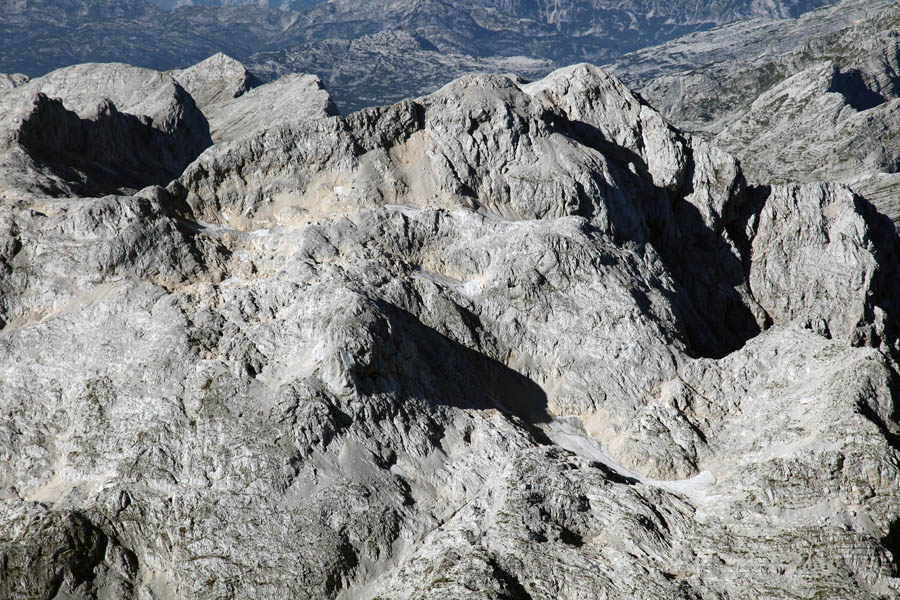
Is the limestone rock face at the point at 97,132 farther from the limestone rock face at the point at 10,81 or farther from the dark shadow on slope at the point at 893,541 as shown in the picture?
the dark shadow on slope at the point at 893,541

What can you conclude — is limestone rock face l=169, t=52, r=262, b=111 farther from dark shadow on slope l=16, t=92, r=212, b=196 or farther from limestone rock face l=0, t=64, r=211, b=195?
dark shadow on slope l=16, t=92, r=212, b=196

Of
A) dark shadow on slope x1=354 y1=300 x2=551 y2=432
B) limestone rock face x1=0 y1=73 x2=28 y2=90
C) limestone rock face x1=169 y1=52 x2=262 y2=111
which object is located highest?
limestone rock face x1=169 y1=52 x2=262 y2=111

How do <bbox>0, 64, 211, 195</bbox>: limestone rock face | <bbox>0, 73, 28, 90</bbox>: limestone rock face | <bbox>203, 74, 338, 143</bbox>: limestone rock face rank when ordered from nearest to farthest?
<bbox>0, 64, 211, 195</bbox>: limestone rock face
<bbox>203, 74, 338, 143</bbox>: limestone rock face
<bbox>0, 73, 28, 90</bbox>: limestone rock face

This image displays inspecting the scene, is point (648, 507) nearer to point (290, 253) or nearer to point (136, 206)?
point (290, 253)

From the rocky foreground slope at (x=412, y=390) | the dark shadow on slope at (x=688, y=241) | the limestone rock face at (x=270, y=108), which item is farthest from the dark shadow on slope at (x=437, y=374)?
the limestone rock face at (x=270, y=108)

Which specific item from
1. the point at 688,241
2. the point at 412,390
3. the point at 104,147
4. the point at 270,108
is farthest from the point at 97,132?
the point at 688,241

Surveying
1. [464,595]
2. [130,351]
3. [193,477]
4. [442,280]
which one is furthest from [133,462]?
[442,280]

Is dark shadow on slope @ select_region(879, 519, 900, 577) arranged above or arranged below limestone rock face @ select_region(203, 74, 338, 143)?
below

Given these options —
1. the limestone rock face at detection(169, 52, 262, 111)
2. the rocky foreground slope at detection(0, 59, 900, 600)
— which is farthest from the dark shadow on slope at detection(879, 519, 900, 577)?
the limestone rock face at detection(169, 52, 262, 111)
